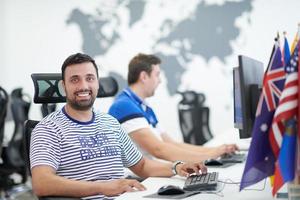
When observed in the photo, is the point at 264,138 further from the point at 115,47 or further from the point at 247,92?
the point at 115,47

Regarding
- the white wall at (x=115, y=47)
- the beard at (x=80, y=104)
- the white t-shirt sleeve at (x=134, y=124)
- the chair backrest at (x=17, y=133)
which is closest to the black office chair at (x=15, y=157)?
the chair backrest at (x=17, y=133)

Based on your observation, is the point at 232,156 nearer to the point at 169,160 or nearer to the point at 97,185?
the point at 169,160

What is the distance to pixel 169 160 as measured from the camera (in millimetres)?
2689

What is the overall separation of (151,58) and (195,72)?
8.50ft

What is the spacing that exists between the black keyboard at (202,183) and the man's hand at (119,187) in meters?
0.19

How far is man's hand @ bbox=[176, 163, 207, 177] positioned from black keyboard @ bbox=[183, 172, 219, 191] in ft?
0.35

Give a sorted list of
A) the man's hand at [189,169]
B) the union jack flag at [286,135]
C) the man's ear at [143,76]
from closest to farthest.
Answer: the union jack flag at [286,135], the man's hand at [189,169], the man's ear at [143,76]

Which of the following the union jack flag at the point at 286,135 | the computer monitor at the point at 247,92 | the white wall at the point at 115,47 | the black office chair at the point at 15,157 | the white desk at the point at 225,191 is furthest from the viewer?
the white wall at the point at 115,47

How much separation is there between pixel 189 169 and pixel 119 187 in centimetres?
43

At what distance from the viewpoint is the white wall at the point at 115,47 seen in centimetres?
554

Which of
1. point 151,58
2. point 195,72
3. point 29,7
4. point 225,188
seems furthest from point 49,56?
point 225,188

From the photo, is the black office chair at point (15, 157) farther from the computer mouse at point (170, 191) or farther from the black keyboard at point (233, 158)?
the computer mouse at point (170, 191)

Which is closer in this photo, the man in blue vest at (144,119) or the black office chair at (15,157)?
the man in blue vest at (144,119)

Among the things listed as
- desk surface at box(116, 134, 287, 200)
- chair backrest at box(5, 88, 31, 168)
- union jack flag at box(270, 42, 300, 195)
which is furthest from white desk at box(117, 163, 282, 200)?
chair backrest at box(5, 88, 31, 168)
